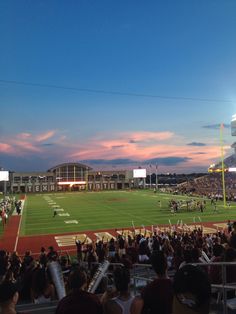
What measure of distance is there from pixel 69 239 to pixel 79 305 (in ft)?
80.6

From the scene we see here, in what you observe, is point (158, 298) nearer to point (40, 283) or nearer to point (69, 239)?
point (40, 283)

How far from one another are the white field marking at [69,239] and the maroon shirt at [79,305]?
863 inches

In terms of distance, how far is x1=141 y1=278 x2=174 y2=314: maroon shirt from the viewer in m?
3.62

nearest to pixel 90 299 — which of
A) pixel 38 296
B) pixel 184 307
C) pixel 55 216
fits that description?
pixel 184 307

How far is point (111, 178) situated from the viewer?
458ft

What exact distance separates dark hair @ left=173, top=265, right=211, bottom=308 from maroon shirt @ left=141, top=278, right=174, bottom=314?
4.79ft

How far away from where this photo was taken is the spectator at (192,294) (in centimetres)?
217

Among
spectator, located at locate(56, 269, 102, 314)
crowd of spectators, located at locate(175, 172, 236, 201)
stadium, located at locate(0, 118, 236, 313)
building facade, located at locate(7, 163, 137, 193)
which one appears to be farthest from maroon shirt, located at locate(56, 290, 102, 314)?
building facade, located at locate(7, 163, 137, 193)

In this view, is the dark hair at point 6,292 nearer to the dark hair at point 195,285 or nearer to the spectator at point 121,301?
the spectator at point 121,301

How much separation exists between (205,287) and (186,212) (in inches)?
1620

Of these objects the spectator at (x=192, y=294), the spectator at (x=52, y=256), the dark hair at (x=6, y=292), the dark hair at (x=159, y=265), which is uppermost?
A: the spectator at (x=192, y=294)

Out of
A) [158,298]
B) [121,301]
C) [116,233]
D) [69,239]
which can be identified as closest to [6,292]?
[121,301]

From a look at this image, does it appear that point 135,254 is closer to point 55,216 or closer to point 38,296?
point 38,296

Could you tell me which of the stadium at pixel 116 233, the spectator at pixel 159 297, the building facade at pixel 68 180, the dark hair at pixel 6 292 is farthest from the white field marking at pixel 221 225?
the building facade at pixel 68 180
